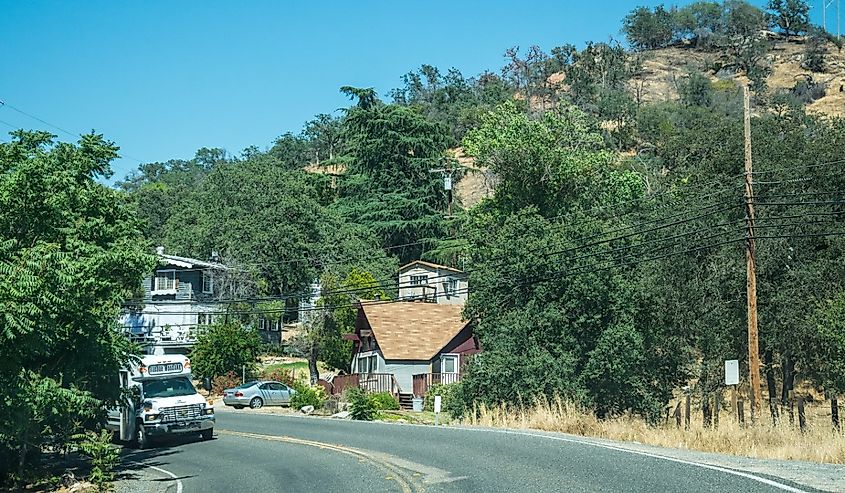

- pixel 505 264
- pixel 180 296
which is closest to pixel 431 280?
pixel 180 296

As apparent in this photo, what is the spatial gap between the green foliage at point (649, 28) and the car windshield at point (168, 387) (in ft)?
493

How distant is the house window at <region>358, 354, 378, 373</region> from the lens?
54.5m

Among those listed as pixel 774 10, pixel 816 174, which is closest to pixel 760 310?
pixel 816 174

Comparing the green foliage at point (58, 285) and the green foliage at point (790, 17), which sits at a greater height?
the green foliage at point (790, 17)

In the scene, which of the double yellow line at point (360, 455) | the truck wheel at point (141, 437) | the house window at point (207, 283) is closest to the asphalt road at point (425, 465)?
the double yellow line at point (360, 455)

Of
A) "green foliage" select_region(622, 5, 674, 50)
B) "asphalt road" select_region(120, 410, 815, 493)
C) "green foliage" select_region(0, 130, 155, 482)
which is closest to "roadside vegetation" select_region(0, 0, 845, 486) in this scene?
"green foliage" select_region(0, 130, 155, 482)

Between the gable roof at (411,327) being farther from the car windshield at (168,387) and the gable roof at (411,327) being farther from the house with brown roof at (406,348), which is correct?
the car windshield at (168,387)

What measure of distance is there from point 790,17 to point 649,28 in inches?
923

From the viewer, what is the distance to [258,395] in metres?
48.3

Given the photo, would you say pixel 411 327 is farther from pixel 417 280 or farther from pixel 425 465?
pixel 425 465

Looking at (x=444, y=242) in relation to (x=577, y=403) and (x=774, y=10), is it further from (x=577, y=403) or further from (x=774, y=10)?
(x=774, y=10)

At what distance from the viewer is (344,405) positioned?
4338cm

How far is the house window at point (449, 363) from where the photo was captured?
54125 mm

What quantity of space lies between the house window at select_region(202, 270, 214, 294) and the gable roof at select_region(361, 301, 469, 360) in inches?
702
